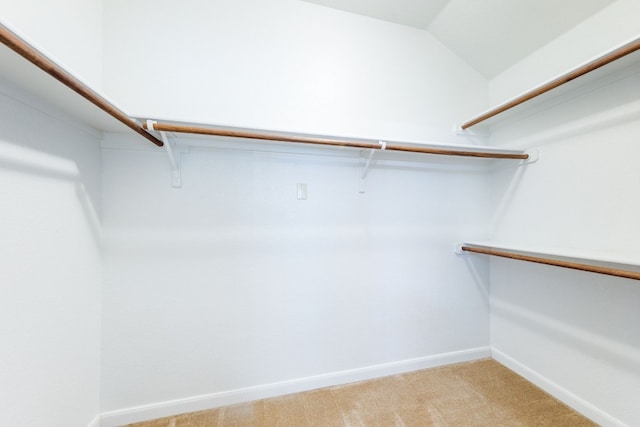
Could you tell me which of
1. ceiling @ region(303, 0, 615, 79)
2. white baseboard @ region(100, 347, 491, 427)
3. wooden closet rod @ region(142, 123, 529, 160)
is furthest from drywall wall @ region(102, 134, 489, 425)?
ceiling @ region(303, 0, 615, 79)

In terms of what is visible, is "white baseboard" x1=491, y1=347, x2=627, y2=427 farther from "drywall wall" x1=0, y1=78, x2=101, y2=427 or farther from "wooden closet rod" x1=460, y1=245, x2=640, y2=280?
"drywall wall" x1=0, y1=78, x2=101, y2=427

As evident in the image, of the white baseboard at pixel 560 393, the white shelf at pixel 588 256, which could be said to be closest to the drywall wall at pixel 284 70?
the white shelf at pixel 588 256

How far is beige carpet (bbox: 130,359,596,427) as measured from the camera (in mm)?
1401

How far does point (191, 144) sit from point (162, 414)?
161cm

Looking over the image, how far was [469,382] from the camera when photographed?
1721mm

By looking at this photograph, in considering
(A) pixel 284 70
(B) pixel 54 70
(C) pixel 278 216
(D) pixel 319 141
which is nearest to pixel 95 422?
(C) pixel 278 216

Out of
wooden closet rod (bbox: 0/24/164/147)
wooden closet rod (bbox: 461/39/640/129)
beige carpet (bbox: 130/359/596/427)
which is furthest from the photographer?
beige carpet (bbox: 130/359/596/427)

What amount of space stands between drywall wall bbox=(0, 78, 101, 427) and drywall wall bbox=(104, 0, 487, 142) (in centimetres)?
40

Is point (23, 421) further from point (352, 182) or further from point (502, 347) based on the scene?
point (502, 347)

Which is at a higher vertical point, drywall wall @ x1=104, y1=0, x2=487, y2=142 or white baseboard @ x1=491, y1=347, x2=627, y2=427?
drywall wall @ x1=104, y1=0, x2=487, y2=142

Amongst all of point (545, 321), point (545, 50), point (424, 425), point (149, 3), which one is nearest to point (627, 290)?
point (545, 321)

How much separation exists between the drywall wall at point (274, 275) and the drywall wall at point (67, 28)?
1.24ft

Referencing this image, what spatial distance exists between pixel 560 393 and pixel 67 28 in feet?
11.1

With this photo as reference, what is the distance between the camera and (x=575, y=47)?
1463 millimetres
